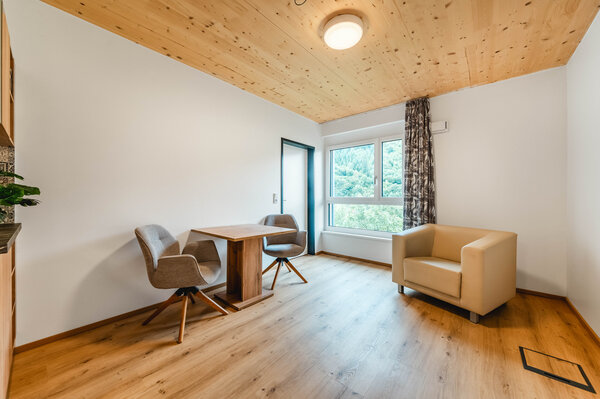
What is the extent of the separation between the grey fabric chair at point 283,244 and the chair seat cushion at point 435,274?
1.30 m

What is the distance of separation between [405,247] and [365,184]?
5.53ft

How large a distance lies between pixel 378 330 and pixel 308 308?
2.32 feet

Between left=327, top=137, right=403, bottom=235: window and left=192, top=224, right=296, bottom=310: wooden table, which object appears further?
left=327, top=137, right=403, bottom=235: window

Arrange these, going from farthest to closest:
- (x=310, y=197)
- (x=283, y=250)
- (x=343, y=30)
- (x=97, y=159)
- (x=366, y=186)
→ (x=310, y=197), (x=366, y=186), (x=283, y=250), (x=97, y=159), (x=343, y=30)

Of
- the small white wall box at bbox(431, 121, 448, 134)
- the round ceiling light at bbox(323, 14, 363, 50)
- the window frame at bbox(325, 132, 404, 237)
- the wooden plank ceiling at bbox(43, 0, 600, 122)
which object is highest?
the wooden plank ceiling at bbox(43, 0, 600, 122)

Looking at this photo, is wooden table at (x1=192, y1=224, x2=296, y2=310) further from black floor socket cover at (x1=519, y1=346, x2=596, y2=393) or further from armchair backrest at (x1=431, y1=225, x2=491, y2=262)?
black floor socket cover at (x1=519, y1=346, x2=596, y2=393)

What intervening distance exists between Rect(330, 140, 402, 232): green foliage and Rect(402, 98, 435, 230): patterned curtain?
31 cm

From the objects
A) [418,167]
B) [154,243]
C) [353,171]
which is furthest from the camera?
[353,171]

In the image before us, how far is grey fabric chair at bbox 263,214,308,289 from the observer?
3023 mm

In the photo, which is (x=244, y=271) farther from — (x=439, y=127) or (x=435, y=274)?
(x=439, y=127)

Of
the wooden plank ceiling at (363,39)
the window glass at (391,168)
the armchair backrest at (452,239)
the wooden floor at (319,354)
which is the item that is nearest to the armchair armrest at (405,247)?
the armchair backrest at (452,239)

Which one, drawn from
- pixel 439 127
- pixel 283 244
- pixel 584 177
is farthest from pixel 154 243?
pixel 584 177

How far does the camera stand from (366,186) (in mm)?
4121

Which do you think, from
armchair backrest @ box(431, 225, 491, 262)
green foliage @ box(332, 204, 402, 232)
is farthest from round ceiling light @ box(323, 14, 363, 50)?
green foliage @ box(332, 204, 402, 232)
